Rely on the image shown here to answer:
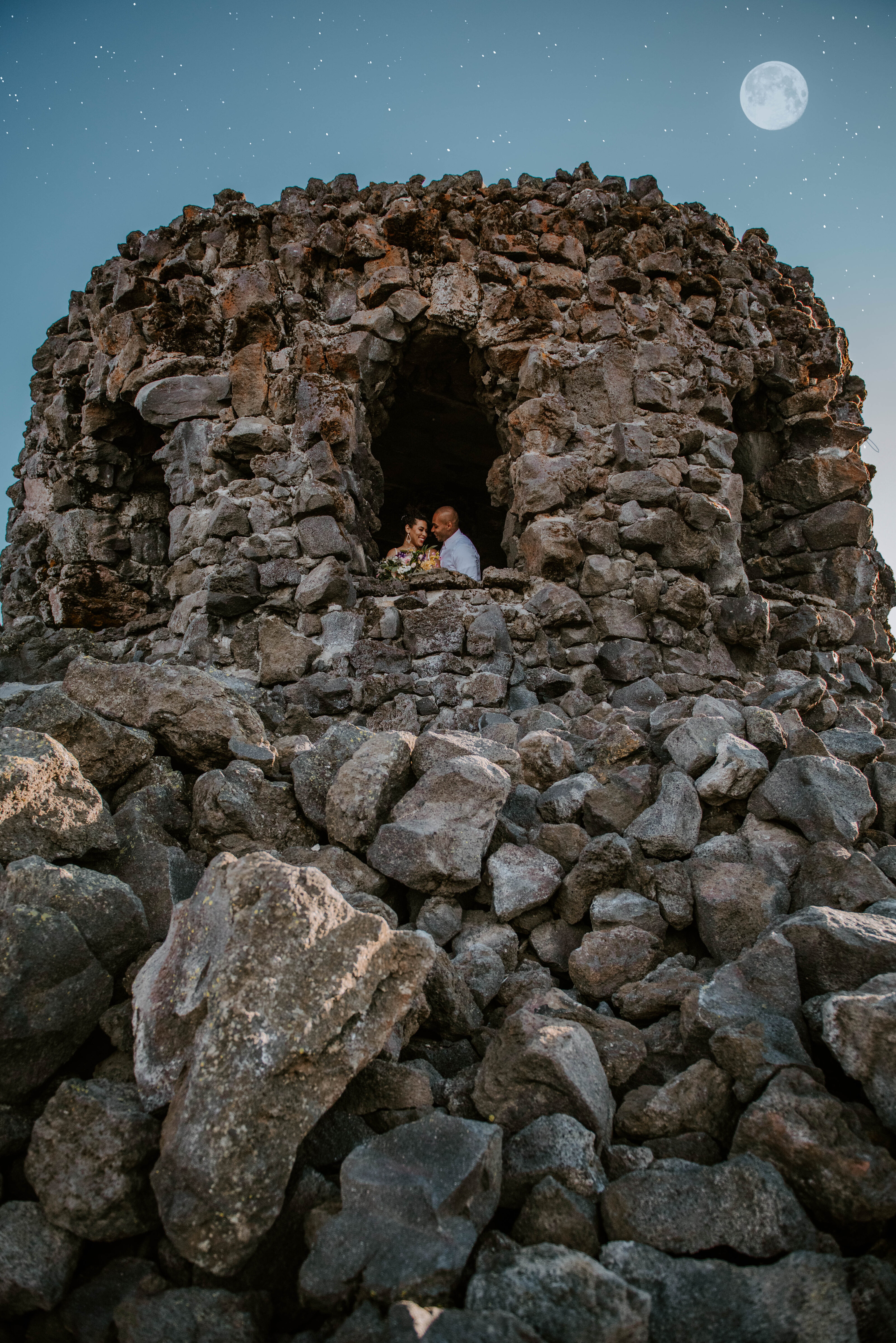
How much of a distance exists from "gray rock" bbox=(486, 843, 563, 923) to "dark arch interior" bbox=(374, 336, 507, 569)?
4.36m

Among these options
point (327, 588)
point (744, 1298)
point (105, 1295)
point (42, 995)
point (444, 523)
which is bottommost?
point (105, 1295)

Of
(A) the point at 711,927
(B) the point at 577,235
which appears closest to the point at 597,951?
(A) the point at 711,927

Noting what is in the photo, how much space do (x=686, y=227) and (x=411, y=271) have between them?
2.29 metres

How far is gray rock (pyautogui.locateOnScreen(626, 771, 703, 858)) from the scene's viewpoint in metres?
2.26

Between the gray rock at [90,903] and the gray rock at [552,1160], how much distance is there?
3.12 feet

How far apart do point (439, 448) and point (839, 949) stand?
25.5 ft

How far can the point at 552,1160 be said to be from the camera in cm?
136

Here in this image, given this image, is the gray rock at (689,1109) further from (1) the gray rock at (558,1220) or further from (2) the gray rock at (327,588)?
(2) the gray rock at (327,588)

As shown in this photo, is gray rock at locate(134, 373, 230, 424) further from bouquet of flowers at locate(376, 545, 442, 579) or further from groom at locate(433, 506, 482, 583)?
groom at locate(433, 506, 482, 583)

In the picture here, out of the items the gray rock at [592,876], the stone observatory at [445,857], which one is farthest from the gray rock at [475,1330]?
the gray rock at [592,876]

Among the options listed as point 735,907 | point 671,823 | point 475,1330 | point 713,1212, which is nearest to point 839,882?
point 735,907

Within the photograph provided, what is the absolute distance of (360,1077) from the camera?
1519mm

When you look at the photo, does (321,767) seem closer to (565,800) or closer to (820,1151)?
(565,800)

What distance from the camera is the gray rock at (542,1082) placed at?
57.8 inches
